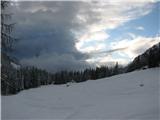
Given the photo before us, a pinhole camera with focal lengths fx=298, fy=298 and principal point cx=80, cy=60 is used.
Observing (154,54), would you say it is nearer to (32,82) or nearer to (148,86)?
(148,86)

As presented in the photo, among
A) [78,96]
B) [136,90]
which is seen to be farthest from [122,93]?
[78,96]

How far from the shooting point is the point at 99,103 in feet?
56.1

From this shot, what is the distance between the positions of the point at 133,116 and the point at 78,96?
992cm

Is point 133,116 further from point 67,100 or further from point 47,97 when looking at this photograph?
point 47,97

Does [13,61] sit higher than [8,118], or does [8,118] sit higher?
[13,61]

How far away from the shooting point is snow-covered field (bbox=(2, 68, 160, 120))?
43.2ft

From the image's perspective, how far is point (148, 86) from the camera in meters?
18.0

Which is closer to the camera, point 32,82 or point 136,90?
point 136,90

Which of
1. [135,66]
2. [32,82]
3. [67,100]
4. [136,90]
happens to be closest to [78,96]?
[67,100]

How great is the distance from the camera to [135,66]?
34125 mm

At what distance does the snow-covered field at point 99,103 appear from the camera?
13164 millimetres

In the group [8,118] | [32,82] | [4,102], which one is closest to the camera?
[8,118]

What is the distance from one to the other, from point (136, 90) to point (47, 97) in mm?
8100

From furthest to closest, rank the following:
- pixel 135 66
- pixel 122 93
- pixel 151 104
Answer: pixel 135 66, pixel 122 93, pixel 151 104
